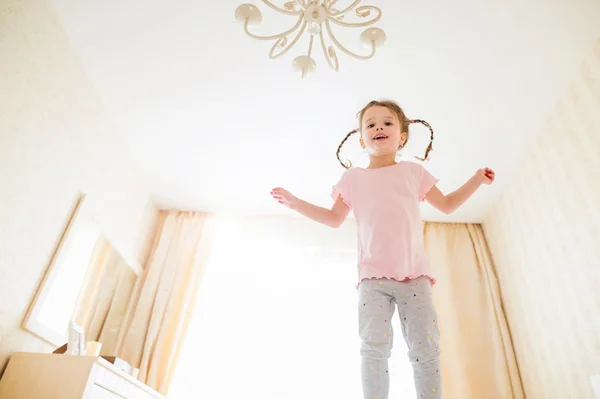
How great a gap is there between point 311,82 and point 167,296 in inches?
79.0

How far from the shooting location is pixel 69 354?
6.44 ft

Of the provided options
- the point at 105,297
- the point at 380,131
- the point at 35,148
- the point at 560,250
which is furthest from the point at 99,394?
the point at 560,250

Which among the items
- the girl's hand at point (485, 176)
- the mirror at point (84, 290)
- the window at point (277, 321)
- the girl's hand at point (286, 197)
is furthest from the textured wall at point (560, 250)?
the mirror at point (84, 290)

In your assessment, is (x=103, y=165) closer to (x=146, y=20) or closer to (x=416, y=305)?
(x=146, y=20)

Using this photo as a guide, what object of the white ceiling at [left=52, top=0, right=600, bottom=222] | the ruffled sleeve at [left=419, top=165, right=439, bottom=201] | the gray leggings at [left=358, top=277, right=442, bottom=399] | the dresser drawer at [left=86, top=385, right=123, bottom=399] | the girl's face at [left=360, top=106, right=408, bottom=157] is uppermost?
the white ceiling at [left=52, top=0, right=600, bottom=222]

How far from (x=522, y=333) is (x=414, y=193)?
203 centimetres

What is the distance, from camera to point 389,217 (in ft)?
4.73

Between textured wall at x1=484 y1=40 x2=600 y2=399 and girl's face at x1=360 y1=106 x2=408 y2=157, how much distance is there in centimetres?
126

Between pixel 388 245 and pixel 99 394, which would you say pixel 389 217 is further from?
pixel 99 394

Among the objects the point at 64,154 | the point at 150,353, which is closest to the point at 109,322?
the point at 150,353

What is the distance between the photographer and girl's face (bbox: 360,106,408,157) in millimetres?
1577

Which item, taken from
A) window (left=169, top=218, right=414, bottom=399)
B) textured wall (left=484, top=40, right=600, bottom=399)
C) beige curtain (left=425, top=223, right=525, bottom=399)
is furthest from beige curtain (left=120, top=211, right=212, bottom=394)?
textured wall (left=484, top=40, right=600, bottom=399)

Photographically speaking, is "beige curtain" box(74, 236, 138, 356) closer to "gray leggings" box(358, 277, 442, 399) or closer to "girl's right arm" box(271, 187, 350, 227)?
"girl's right arm" box(271, 187, 350, 227)

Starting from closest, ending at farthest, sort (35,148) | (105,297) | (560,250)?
(35,148) < (560,250) < (105,297)
